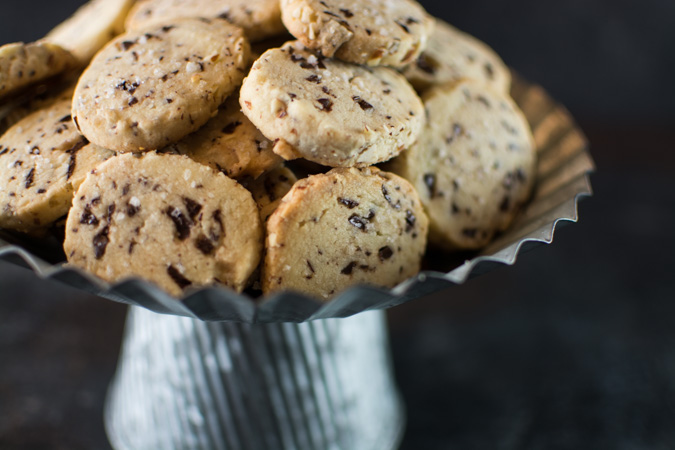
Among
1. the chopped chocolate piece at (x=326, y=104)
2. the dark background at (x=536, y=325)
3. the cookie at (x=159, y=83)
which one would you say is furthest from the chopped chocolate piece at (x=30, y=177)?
the dark background at (x=536, y=325)

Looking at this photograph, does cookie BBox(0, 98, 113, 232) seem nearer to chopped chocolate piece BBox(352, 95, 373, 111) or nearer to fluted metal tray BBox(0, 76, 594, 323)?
fluted metal tray BBox(0, 76, 594, 323)

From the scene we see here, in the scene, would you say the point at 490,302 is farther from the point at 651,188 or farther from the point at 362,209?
the point at 362,209

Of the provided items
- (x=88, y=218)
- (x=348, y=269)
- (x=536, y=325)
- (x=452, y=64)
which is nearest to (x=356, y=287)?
(x=348, y=269)

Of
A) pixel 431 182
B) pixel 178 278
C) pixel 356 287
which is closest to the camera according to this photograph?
pixel 356 287

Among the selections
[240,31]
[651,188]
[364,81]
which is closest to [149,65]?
[240,31]

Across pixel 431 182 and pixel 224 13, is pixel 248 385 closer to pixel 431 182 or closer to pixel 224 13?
pixel 431 182

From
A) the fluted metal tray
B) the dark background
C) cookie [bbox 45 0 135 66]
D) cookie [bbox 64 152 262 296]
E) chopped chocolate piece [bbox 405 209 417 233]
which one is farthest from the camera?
the dark background

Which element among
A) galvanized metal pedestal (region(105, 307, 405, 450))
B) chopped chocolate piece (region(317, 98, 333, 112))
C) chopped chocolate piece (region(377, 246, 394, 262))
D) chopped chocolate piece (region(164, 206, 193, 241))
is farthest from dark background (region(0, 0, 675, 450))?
chopped chocolate piece (region(317, 98, 333, 112))
